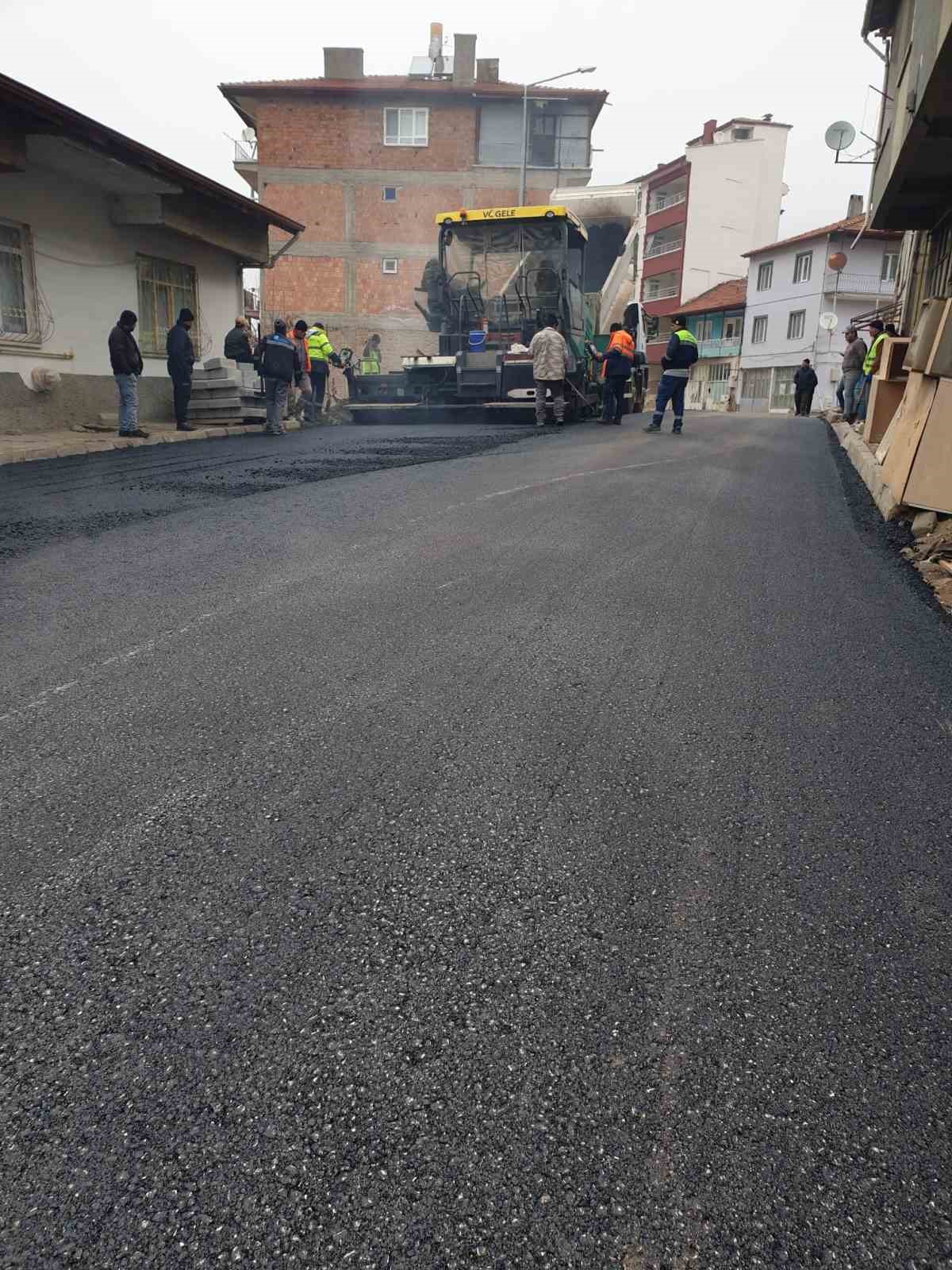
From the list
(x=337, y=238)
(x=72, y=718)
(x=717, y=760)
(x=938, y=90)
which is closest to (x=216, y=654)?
(x=72, y=718)

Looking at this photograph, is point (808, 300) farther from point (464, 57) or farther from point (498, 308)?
point (498, 308)

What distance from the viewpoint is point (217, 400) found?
52.9 ft

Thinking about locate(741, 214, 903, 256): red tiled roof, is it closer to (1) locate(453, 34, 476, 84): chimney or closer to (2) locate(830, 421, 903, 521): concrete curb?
(1) locate(453, 34, 476, 84): chimney

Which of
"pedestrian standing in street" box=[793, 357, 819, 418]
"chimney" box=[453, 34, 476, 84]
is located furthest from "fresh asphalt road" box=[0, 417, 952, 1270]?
"chimney" box=[453, 34, 476, 84]

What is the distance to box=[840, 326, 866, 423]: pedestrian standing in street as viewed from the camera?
1778 centimetres

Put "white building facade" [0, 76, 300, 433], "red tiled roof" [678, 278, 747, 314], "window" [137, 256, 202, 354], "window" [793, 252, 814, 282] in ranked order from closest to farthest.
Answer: "white building facade" [0, 76, 300, 433]
"window" [137, 256, 202, 354]
"window" [793, 252, 814, 282]
"red tiled roof" [678, 278, 747, 314]

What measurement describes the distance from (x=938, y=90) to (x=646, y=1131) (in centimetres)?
946

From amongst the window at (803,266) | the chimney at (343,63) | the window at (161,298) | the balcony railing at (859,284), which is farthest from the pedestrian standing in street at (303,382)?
the window at (803,266)

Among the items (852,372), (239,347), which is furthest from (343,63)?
(852,372)

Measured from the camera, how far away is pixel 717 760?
2.91 metres

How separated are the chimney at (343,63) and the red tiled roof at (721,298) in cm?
2400

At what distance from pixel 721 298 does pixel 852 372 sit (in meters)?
36.0

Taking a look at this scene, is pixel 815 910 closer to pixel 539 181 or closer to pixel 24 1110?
pixel 24 1110

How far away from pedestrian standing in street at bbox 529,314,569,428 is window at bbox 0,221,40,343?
305 inches
